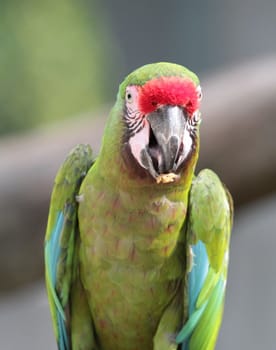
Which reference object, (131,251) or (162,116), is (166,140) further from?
(131,251)

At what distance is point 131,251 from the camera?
194 cm

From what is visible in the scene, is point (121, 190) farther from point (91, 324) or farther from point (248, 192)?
point (248, 192)

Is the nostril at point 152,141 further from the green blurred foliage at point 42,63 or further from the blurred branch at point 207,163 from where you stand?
the green blurred foliage at point 42,63

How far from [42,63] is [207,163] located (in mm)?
1531

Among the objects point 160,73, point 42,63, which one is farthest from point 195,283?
point 42,63

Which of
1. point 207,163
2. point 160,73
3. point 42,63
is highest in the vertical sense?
point 160,73

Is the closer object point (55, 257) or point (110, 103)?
point (55, 257)

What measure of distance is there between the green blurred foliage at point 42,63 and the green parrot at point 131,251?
2.41 metres


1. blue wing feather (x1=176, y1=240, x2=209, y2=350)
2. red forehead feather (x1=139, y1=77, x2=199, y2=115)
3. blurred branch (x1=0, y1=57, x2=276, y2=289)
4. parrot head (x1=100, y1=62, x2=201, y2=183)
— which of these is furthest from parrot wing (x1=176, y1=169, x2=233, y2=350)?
blurred branch (x1=0, y1=57, x2=276, y2=289)

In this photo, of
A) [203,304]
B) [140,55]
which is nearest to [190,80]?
[203,304]

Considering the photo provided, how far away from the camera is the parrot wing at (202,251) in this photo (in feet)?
6.40

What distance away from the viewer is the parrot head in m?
1.65

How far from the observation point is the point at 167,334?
6.52 ft

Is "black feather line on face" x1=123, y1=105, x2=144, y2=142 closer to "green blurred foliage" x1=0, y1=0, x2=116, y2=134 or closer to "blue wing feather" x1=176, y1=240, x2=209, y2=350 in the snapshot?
"blue wing feather" x1=176, y1=240, x2=209, y2=350
